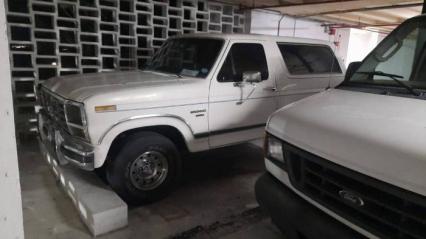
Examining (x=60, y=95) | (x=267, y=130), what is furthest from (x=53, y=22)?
(x=267, y=130)

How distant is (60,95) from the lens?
324 centimetres

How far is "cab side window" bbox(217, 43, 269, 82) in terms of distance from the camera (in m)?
3.80

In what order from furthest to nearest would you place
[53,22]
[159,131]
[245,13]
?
[245,13] → [53,22] → [159,131]

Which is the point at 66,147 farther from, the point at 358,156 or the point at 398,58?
the point at 398,58

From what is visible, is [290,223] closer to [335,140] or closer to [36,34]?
[335,140]

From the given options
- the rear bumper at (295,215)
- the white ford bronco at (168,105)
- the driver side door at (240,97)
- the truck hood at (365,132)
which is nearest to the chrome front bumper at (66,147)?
the white ford bronco at (168,105)

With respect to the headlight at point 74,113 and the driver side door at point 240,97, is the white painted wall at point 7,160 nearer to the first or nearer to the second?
the headlight at point 74,113

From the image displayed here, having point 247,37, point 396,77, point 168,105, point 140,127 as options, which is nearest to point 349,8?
point 247,37

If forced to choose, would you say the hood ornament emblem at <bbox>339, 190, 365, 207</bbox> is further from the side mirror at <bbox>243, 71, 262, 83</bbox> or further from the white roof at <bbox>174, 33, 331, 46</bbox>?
the white roof at <bbox>174, 33, 331, 46</bbox>

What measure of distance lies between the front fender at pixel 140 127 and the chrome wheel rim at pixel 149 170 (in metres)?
0.32

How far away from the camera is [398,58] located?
9.12 ft

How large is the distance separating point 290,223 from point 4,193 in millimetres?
1633

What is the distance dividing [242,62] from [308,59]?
1319mm

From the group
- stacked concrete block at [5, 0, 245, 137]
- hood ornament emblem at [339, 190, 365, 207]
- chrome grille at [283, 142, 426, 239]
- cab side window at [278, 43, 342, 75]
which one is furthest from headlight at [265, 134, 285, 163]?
stacked concrete block at [5, 0, 245, 137]
